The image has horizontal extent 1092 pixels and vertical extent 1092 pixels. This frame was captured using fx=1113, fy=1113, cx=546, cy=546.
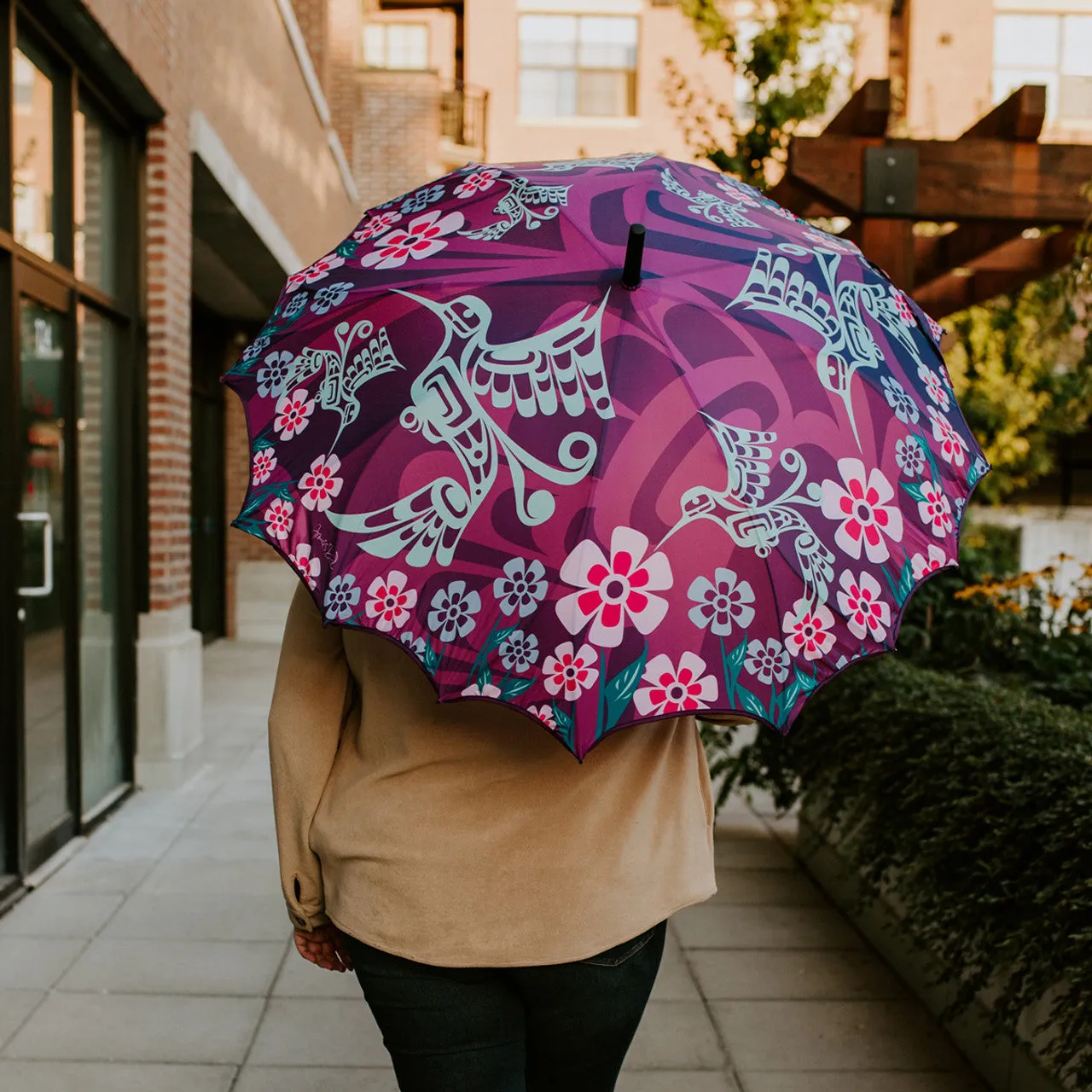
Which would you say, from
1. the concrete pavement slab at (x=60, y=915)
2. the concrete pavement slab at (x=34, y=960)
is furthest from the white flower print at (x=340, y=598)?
the concrete pavement slab at (x=60, y=915)

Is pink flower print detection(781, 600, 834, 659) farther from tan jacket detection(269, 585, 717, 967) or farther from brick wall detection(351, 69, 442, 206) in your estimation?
brick wall detection(351, 69, 442, 206)

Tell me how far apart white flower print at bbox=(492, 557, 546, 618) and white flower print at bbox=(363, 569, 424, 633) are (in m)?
0.11

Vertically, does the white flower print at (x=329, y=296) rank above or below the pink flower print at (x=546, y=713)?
above

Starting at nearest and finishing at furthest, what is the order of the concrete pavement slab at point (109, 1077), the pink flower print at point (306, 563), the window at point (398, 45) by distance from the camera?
the pink flower print at point (306, 563) < the concrete pavement slab at point (109, 1077) < the window at point (398, 45)

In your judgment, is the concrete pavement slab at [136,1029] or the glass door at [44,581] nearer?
the concrete pavement slab at [136,1029]

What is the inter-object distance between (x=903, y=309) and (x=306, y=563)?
1.07 metres

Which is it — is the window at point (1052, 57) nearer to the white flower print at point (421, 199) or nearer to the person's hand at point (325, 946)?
the white flower print at point (421, 199)

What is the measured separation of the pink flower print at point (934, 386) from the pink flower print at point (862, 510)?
0.27m

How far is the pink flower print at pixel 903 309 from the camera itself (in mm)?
1804

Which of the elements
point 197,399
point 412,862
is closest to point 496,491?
point 412,862

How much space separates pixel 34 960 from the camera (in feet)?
12.7

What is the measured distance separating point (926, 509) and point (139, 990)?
3181mm

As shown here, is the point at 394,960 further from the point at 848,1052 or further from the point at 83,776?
the point at 83,776

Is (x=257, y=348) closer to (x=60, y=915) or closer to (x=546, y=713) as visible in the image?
(x=546, y=713)
